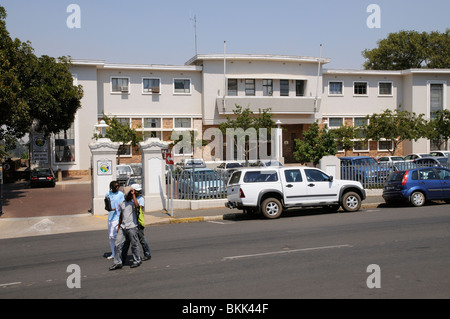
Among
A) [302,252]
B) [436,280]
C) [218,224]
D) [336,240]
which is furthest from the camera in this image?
[218,224]

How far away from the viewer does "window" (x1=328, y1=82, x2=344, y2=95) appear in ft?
161

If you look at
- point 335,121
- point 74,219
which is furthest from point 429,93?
point 74,219

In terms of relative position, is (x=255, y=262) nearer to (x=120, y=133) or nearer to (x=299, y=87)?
(x=120, y=133)

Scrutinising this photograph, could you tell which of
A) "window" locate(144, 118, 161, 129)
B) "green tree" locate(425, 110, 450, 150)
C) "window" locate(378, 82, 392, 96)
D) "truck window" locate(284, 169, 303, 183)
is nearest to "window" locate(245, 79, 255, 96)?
"window" locate(144, 118, 161, 129)

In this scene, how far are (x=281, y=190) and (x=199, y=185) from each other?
14.9 ft

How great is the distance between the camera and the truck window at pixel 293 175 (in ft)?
54.1

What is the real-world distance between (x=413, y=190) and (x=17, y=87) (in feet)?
60.4

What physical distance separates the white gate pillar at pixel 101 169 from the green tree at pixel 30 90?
5.36 meters

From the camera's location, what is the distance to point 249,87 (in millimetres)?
46906

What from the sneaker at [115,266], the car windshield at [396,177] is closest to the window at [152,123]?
the car windshield at [396,177]

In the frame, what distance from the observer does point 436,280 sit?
7.36 metres

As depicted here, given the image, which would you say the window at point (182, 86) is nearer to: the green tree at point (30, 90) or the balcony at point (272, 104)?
the balcony at point (272, 104)
